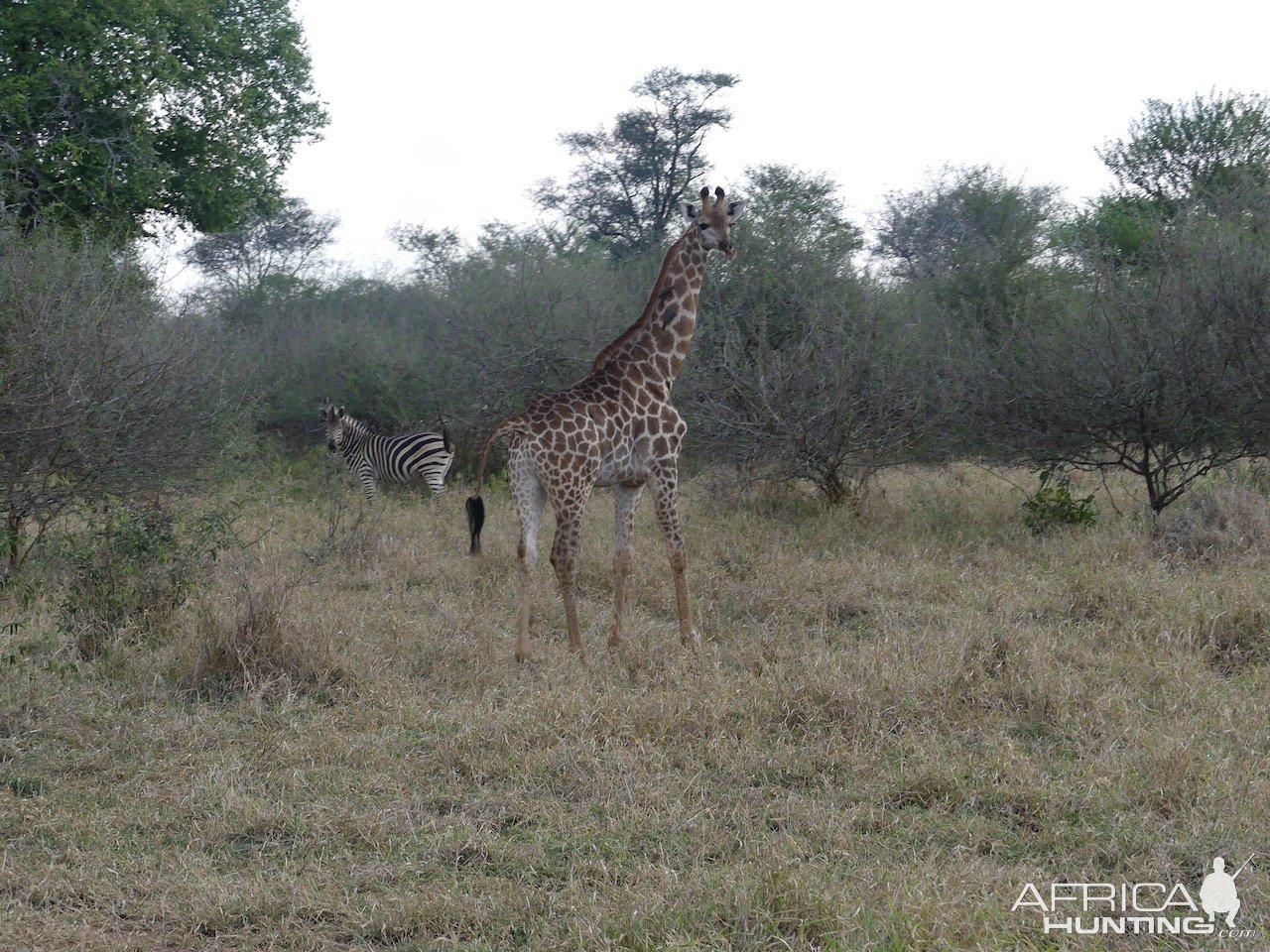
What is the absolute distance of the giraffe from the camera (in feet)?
21.6

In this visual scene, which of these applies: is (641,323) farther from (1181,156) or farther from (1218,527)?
(1181,156)

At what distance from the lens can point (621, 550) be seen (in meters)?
6.85

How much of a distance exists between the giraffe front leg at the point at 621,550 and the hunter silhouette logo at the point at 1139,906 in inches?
127

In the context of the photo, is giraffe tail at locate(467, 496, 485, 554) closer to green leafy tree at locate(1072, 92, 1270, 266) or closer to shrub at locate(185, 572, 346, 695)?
shrub at locate(185, 572, 346, 695)

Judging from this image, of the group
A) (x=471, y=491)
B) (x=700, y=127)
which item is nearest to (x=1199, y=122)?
(x=700, y=127)

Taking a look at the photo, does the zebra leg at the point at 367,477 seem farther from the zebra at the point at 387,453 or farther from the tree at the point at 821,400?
the tree at the point at 821,400

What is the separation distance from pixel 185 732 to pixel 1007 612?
4.22m

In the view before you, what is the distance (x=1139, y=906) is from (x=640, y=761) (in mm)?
1818

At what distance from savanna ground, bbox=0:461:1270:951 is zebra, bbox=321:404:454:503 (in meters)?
4.70

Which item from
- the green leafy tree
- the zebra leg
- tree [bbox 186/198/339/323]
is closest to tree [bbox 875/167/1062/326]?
the green leafy tree

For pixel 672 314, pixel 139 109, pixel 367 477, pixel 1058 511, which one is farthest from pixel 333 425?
pixel 1058 511

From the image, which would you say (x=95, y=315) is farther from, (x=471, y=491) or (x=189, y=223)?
(x=189, y=223)

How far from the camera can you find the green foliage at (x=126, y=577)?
616 centimetres

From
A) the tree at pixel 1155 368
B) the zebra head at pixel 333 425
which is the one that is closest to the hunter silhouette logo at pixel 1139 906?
the tree at pixel 1155 368
